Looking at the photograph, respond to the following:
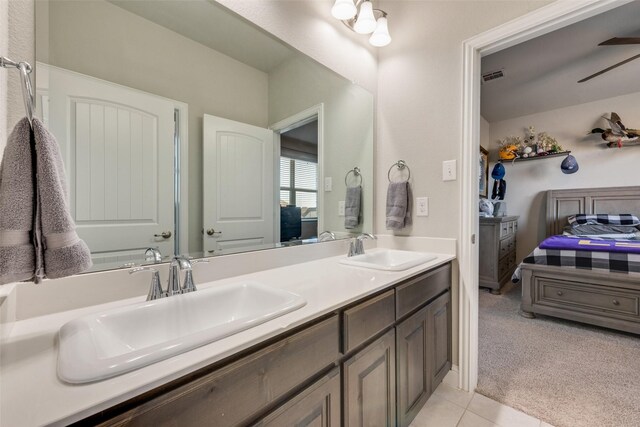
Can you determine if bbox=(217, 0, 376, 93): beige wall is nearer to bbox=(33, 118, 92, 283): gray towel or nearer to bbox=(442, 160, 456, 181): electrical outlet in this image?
bbox=(442, 160, 456, 181): electrical outlet

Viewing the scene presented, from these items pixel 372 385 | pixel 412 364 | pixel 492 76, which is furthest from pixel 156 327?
pixel 492 76

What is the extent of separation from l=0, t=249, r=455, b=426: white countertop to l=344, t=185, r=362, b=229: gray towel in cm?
90

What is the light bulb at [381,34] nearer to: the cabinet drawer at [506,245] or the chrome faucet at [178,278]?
the chrome faucet at [178,278]

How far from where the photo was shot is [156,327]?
31.2 inches

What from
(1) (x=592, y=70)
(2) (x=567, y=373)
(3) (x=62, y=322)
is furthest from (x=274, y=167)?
(1) (x=592, y=70)

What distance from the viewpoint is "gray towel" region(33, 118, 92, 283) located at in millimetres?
526

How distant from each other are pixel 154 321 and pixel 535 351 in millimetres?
2539

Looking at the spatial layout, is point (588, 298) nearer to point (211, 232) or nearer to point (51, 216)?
point (211, 232)

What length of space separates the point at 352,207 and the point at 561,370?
175 centimetres

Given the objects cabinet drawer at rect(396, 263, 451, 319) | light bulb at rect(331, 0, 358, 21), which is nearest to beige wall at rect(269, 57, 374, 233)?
light bulb at rect(331, 0, 358, 21)

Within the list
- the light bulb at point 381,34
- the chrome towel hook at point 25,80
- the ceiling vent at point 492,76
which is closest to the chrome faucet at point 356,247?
the light bulb at point 381,34

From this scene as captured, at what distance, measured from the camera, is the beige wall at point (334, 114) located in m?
1.44

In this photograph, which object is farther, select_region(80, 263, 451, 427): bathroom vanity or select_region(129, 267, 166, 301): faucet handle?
select_region(129, 267, 166, 301): faucet handle

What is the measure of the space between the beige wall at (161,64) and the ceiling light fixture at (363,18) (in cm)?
64
